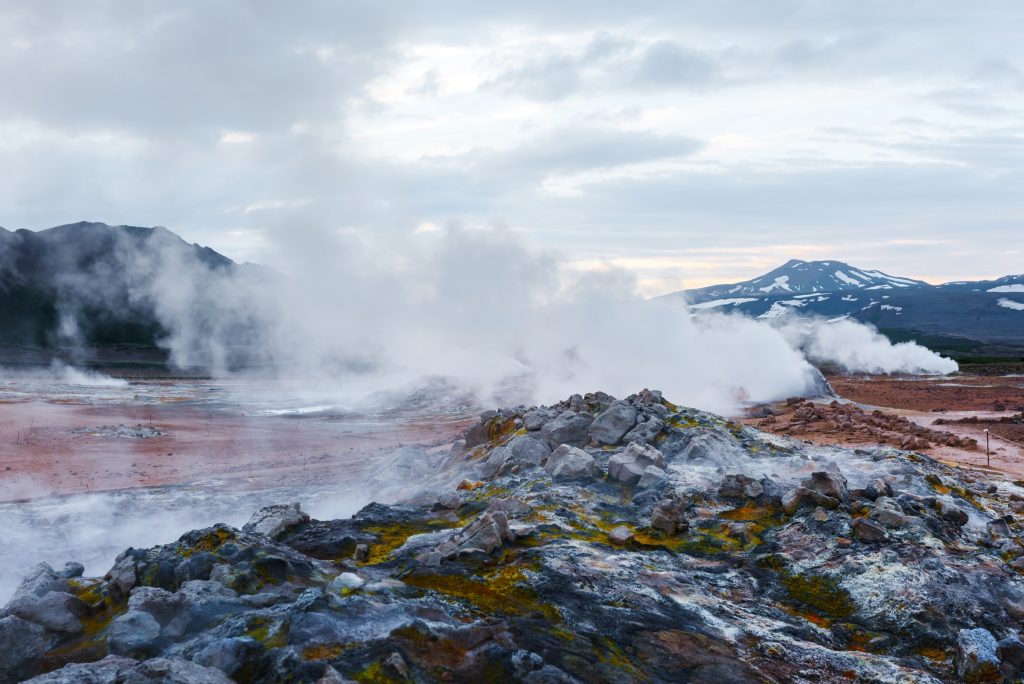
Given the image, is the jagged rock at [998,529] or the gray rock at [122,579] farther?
the jagged rock at [998,529]

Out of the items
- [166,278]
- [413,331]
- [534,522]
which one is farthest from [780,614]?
[166,278]

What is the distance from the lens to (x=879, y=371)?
62250mm

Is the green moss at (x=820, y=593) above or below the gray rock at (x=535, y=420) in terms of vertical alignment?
below

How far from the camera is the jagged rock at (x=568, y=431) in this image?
545 inches

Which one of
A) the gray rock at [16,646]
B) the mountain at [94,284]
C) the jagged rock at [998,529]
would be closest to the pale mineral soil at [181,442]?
the gray rock at [16,646]

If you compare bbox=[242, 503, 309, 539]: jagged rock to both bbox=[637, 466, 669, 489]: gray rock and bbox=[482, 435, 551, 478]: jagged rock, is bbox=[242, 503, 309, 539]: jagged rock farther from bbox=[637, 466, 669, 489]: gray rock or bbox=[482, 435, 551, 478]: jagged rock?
bbox=[637, 466, 669, 489]: gray rock

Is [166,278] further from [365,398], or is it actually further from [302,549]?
[302,549]

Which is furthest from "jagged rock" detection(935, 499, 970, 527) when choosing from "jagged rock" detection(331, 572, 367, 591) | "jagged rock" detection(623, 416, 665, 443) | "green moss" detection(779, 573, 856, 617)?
"jagged rock" detection(331, 572, 367, 591)

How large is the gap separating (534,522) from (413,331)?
42987mm

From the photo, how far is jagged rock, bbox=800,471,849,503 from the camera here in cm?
902

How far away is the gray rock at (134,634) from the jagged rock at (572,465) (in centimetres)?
690

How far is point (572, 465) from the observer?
11164 mm

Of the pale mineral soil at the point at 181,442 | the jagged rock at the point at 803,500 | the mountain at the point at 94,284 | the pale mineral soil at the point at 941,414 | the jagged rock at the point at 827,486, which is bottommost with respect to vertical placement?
the pale mineral soil at the point at 941,414

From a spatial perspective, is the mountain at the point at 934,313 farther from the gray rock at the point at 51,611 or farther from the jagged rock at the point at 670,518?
the gray rock at the point at 51,611
